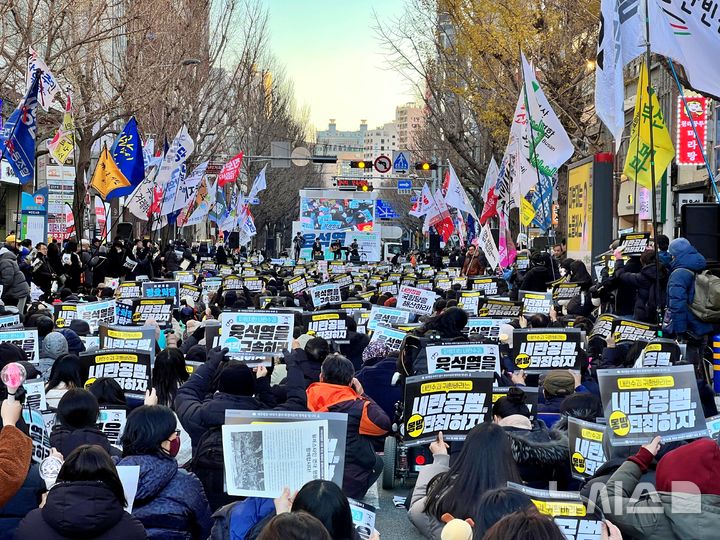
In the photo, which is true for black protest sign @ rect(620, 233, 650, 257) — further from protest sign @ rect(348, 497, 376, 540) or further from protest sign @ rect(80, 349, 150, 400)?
protest sign @ rect(348, 497, 376, 540)

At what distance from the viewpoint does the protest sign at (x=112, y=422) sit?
8.05 metres

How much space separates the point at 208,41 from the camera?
4766cm

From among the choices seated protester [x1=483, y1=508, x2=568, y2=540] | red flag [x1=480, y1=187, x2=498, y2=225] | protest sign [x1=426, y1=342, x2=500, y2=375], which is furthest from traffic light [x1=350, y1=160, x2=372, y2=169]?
seated protester [x1=483, y1=508, x2=568, y2=540]

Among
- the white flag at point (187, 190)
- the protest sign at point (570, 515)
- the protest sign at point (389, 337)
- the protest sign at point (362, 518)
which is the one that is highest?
the white flag at point (187, 190)

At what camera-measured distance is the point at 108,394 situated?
Answer: 8289 mm

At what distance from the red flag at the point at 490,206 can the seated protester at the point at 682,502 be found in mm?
23036

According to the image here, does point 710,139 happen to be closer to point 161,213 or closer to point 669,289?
point 161,213

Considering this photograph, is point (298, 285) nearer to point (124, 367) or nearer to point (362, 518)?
point (124, 367)

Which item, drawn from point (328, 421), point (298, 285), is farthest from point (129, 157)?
point (328, 421)

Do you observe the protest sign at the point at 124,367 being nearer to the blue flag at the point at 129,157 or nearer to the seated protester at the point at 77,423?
the seated protester at the point at 77,423

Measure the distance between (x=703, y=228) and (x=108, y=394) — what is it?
9.95 meters

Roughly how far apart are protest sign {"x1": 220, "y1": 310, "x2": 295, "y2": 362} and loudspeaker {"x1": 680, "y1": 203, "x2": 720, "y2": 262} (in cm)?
658

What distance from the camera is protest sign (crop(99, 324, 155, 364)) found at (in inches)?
436

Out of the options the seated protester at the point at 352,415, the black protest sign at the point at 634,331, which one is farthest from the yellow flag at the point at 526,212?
the seated protester at the point at 352,415
